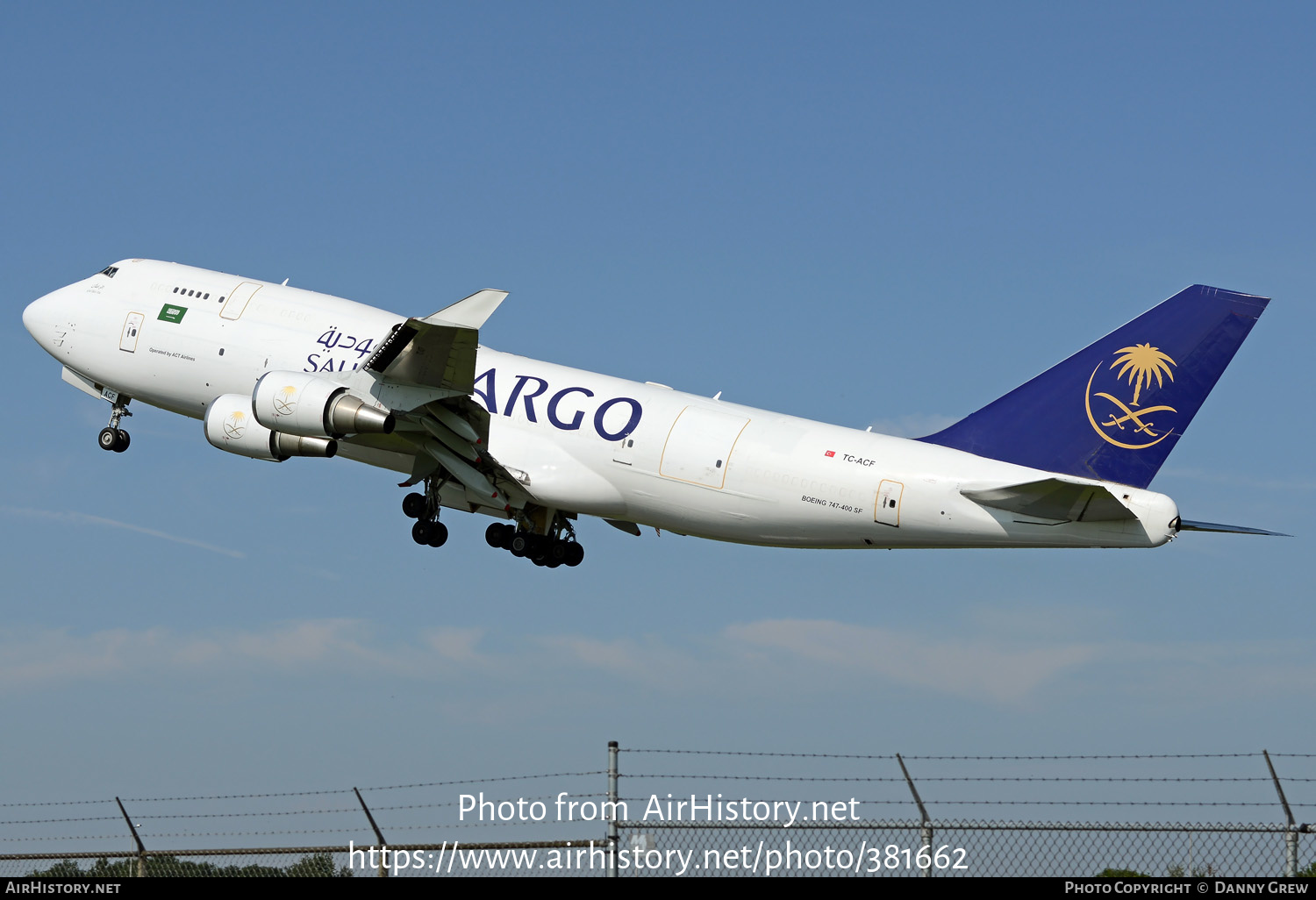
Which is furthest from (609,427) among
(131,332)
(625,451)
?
(131,332)

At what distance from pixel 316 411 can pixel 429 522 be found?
4737 millimetres

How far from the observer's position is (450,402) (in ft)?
97.7

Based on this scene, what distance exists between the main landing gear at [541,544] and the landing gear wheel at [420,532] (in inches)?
67.1

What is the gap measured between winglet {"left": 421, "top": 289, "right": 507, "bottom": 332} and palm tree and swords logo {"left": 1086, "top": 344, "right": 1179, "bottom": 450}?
11684mm

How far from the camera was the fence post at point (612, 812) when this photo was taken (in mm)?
13422

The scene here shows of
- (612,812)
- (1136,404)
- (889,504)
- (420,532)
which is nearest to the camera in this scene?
(612,812)

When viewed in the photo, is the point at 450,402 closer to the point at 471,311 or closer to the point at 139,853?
the point at 471,311

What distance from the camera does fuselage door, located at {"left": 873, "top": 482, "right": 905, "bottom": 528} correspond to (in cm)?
2711

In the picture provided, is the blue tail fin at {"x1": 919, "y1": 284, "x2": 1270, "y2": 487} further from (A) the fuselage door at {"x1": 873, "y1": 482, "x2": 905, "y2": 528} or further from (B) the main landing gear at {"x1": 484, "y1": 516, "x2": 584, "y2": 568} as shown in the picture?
(B) the main landing gear at {"x1": 484, "y1": 516, "x2": 584, "y2": 568}

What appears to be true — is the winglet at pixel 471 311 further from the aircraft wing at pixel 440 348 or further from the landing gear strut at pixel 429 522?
the landing gear strut at pixel 429 522

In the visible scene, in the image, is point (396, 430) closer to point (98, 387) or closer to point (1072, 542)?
point (98, 387)

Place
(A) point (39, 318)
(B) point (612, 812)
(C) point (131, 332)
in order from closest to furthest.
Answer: (B) point (612, 812) < (C) point (131, 332) < (A) point (39, 318)

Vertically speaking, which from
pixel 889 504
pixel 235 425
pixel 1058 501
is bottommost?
pixel 1058 501
